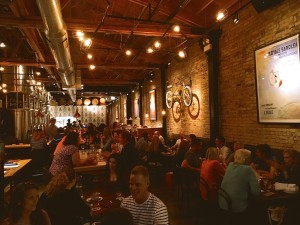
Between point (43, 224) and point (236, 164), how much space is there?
8.73 feet

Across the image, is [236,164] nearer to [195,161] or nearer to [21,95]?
[195,161]

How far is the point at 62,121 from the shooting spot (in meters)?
27.7

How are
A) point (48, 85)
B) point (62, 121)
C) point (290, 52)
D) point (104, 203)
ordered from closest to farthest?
1. point (104, 203)
2. point (290, 52)
3. point (48, 85)
4. point (62, 121)

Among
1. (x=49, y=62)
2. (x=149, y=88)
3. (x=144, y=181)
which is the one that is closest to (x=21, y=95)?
(x=49, y=62)

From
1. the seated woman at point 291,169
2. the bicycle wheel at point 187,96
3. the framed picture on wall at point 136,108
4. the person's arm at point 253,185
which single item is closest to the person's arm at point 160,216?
the person's arm at point 253,185

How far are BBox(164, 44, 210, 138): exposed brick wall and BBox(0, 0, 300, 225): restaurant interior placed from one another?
4 cm

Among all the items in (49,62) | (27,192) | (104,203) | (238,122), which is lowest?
(104,203)

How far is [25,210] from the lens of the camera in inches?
114

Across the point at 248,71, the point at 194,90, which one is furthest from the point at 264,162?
the point at 194,90

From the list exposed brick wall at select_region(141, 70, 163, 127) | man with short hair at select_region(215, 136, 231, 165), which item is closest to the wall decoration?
exposed brick wall at select_region(141, 70, 163, 127)

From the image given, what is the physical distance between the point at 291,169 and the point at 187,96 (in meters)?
6.22

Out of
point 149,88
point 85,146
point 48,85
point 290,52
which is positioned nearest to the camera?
point 290,52

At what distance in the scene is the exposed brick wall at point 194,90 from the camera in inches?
366

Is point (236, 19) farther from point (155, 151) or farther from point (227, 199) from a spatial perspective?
point (227, 199)
